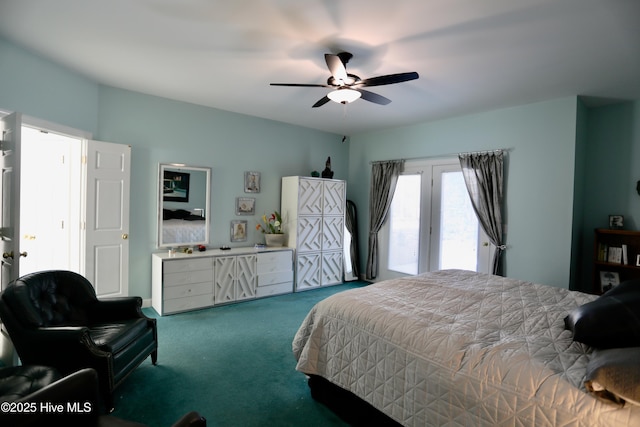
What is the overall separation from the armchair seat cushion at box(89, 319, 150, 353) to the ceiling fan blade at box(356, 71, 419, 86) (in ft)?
8.66

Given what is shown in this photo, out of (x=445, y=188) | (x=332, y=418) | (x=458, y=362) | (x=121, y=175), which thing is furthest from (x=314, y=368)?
(x=445, y=188)

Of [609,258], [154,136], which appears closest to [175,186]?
[154,136]

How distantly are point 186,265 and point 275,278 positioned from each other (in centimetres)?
133

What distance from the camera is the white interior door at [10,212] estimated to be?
92.7 inches

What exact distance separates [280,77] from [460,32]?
5.69ft

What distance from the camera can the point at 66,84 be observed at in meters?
3.26

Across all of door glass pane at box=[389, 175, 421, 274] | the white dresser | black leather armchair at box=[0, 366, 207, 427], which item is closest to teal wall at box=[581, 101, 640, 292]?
door glass pane at box=[389, 175, 421, 274]

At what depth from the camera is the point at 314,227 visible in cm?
516

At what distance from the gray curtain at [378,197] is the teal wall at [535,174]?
100 cm

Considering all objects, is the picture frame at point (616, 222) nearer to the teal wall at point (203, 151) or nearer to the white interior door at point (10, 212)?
the teal wall at point (203, 151)

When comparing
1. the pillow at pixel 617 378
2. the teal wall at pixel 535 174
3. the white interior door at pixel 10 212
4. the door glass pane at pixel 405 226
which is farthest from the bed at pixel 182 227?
the pillow at pixel 617 378

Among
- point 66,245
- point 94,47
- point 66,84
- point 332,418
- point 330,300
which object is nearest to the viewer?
point 332,418

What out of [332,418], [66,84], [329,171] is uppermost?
[66,84]

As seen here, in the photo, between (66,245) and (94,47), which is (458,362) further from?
(66,245)
